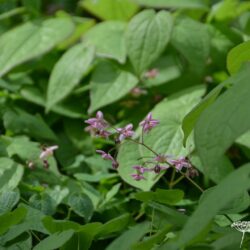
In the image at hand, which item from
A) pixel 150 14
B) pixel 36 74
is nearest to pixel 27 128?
pixel 36 74

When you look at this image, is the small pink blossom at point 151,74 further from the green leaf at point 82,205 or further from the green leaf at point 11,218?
the green leaf at point 11,218

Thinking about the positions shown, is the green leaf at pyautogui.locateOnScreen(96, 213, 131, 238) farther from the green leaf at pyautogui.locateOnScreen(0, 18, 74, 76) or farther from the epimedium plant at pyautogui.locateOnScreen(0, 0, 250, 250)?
the green leaf at pyautogui.locateOnScreen(0, 18, 74, 76)

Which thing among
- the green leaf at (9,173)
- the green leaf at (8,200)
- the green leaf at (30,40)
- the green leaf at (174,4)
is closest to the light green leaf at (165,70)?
the green leaf at (174,4)

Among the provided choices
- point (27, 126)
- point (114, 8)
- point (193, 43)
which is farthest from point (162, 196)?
point (114, 8)

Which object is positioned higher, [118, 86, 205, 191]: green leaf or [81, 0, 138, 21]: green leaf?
[81, 0, 138, 21]: green leaf

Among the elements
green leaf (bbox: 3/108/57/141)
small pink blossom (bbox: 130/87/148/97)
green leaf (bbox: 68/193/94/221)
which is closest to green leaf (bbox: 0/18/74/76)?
green leaf (bbox: 3/108/57/141)

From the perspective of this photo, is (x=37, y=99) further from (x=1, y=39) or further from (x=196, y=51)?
(x=196, y=51)
